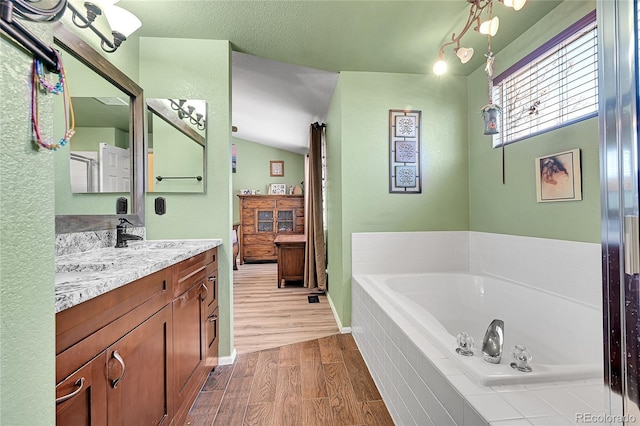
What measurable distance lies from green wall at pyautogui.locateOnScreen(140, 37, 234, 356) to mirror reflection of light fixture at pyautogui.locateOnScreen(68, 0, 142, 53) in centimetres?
41

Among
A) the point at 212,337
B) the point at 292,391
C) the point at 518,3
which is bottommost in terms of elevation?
the point at 292,391

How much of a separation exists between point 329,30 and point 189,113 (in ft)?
3.77

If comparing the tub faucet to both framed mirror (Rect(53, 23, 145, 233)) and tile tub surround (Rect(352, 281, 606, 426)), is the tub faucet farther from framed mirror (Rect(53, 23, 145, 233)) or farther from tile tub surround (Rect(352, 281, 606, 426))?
framed mirror (Rect(53, 23, 145, 233))

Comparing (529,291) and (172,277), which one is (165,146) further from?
(529,291)

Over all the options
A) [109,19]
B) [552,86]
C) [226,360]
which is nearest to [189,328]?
[226,360]

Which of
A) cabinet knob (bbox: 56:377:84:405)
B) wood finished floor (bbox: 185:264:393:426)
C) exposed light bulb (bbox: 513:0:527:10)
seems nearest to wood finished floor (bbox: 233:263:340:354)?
wood finished floor (bbox: 185:264:393:426)

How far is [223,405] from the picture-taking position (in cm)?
152

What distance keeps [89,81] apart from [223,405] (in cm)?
191

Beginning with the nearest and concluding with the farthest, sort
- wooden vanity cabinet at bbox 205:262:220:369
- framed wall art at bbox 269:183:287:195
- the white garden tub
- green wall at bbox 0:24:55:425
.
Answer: green wall at bbox 0:24:55:425 → the white garden tub → wooden vanity cabinet at bbox 205:262:220:369 → framed wall art at bbox 269:183:287:195

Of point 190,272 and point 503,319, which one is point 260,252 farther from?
point 503,319

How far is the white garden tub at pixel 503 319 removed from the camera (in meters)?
0.91

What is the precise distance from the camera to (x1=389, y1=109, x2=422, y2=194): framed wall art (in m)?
2.45

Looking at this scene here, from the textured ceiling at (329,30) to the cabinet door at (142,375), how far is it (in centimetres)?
179

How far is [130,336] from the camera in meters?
0.91
